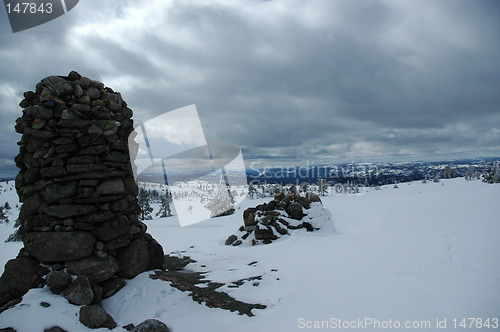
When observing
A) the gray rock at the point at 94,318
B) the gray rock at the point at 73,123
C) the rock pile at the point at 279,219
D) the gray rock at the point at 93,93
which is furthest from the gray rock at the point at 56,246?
the rock pile at the point at 279,219

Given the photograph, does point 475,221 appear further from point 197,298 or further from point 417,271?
point 197,298

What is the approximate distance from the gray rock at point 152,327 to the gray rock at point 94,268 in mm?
2914

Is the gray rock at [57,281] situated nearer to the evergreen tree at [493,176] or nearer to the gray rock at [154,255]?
the gray rock at [154,255]

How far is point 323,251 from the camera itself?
13742 mm

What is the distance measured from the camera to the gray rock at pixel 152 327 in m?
6.28

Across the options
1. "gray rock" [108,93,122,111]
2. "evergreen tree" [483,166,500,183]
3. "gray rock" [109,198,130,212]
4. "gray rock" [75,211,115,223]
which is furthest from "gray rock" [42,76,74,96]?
"evergreen tree" [483,166,500,183]

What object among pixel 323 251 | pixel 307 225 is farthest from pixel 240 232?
pixel 323 251

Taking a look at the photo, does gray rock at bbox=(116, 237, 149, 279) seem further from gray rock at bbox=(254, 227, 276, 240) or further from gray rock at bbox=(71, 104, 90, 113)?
gray rock at bbox=(254, 227, 276, 240)

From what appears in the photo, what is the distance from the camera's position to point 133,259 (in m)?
9.51

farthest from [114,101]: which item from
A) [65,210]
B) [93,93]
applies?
[65,210]

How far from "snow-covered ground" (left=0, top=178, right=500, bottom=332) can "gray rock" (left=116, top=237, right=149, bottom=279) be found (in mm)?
384

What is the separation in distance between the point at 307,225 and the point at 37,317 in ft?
51.2

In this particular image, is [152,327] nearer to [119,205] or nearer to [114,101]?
[119,205]

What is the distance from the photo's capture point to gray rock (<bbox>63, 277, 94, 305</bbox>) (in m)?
7.09
